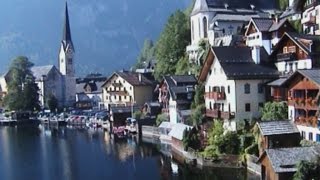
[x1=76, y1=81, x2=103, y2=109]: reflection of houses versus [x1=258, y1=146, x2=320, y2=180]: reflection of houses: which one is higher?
[x1=76, y1=81, x2=103, y2=109]: reflection of houses

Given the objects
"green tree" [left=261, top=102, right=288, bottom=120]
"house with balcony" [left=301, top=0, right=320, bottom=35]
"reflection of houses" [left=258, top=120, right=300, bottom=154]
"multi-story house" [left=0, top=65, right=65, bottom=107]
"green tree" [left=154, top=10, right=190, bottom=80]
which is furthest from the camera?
"multi-story house" [left=0, top=65, right=65, bottom=107]

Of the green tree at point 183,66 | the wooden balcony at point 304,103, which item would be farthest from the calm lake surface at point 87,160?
the green tree at point 183,66

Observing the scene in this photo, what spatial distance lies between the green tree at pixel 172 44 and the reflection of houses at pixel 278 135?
4816cm

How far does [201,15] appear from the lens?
89.5m

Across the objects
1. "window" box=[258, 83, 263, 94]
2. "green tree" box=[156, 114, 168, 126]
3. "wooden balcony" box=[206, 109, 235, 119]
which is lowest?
"green tree" box=[156, 114, 168, 126]

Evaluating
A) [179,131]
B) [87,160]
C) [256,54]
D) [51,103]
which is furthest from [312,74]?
[51,103]

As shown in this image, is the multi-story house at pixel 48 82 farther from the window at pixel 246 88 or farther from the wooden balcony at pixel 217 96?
A: the window at pixel 246 88

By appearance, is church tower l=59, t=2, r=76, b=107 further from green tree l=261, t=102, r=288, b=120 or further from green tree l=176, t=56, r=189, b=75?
green tree l=261, t=102, r=288, b=120

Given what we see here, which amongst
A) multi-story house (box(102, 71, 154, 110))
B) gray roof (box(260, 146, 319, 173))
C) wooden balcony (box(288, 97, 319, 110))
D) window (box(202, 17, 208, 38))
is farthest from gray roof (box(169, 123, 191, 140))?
multi-story house (box(102, 71, 154, 110))

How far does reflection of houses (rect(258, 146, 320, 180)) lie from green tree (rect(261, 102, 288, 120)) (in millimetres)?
9850

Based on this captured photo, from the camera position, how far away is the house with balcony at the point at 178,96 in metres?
69.6

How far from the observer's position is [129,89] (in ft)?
328

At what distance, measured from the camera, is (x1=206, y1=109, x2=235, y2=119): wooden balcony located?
5303cm

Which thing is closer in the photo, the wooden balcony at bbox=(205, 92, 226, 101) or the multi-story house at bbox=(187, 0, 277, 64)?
the wooden balcony at bbox=(205, 92, 226, 101)
